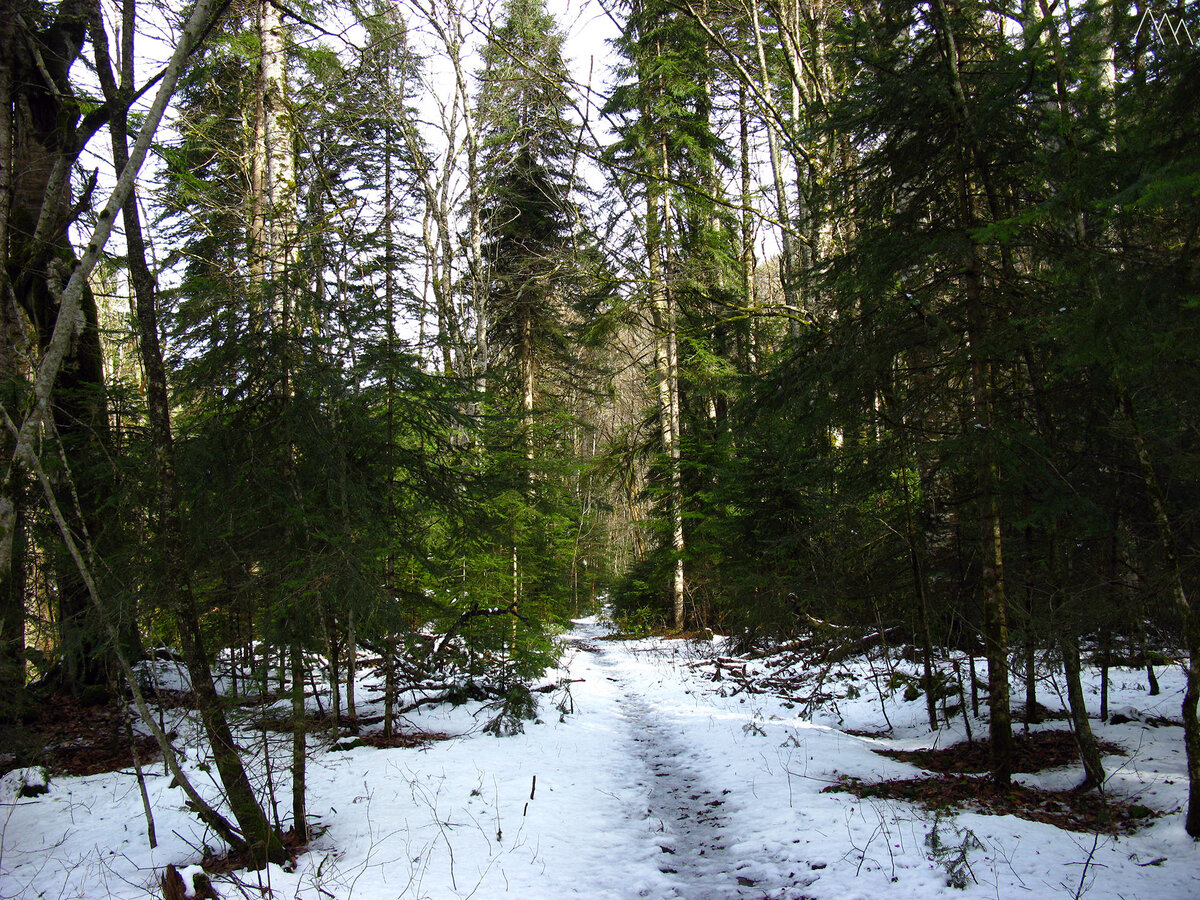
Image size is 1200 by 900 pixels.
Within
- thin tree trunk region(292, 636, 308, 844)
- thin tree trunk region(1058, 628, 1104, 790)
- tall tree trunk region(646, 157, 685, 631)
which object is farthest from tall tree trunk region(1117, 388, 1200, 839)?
tall tree trunk region(646, 157, 685, 631)

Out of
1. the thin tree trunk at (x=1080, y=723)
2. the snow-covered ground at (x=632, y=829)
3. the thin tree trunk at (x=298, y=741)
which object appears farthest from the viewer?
the thin tree trunk at (x=1080, y=723)

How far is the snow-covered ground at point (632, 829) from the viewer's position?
4059mm

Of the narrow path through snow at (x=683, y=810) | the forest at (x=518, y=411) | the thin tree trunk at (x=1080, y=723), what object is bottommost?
the narrow path through snow at (x=683, y=810)

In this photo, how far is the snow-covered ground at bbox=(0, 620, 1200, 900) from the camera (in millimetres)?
4059

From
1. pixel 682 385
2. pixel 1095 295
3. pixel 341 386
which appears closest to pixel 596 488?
pixel 682 385

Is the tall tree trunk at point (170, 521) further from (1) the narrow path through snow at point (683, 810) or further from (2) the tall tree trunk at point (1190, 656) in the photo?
(2) the tall tree trunk at point (1190, 656)

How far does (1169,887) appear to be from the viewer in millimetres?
3609

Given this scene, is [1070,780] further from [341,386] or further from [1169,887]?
[341,386]

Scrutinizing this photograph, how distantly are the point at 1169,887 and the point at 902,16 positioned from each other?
762 cm

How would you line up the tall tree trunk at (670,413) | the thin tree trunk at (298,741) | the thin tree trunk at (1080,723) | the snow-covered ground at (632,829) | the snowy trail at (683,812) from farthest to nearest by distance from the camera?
the tall tree trunk at (670,413) → the thin tree trunk at (1080,723) → the thin tree trunk at (298,741) → the snowy trail at (683,812) → the snow-covered ground at (632,829)

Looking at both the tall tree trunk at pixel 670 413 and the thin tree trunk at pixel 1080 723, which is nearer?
the thin tree trunk at pixel 1080 723

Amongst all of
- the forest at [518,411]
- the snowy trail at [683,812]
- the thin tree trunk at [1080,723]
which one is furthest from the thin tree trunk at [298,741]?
the thin tree trunk at [1080,723]

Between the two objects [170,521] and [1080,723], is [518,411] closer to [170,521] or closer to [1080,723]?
[170,521]

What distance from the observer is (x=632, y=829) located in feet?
17.5
